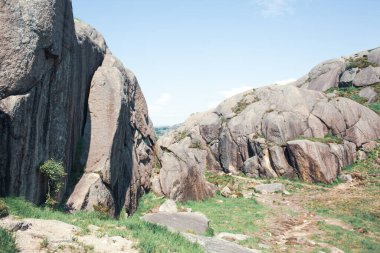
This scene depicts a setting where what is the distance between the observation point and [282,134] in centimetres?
5034

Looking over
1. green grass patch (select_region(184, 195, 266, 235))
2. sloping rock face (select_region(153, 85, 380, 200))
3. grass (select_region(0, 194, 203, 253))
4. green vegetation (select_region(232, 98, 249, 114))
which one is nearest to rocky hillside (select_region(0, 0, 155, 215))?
grass (select_region(0, 194, 203, 253))

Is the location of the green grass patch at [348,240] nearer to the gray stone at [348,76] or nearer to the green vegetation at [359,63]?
the gray stone at [348,76]

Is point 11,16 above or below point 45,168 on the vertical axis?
above

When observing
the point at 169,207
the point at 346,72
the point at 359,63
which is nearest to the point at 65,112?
the point at 169,207

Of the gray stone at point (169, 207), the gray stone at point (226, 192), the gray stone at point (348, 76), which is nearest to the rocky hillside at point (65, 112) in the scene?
the gray stone at point (169, 207)

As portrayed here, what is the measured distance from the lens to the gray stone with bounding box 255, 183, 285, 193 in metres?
41.3

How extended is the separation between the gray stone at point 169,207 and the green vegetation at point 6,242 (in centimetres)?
1877

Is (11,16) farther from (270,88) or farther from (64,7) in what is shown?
(270,88)

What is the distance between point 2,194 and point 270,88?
5236 cm

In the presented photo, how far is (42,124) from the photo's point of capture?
1830cm

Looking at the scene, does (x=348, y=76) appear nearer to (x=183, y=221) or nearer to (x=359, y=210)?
(x=359, y=210)

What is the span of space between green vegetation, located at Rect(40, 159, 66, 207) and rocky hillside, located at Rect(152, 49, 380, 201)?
15.9 m

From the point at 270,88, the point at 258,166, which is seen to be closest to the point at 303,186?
the point at 258,166

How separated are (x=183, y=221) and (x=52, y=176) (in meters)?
10.0
